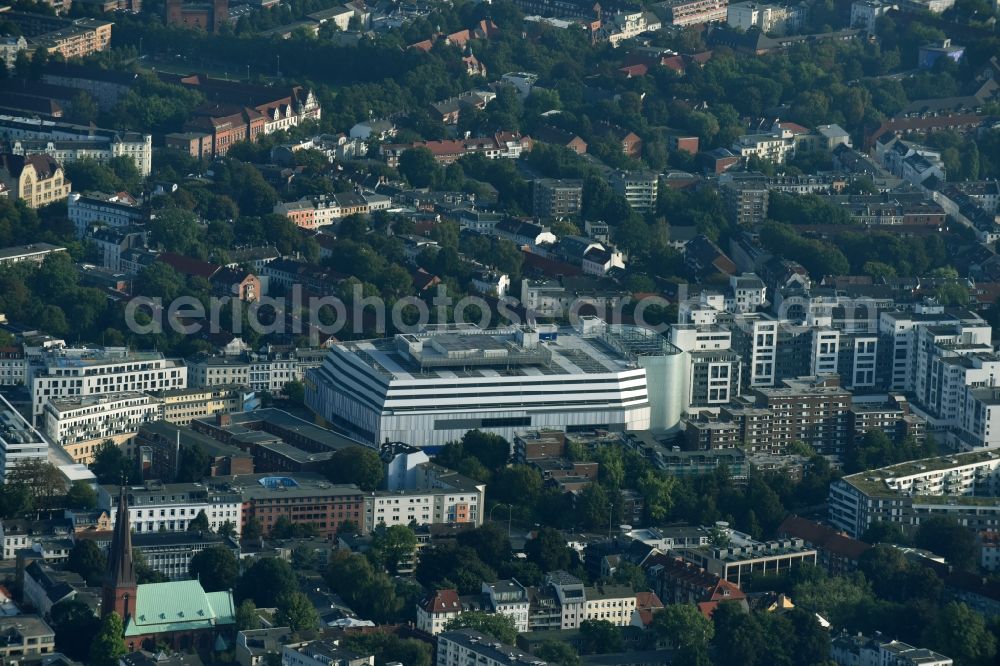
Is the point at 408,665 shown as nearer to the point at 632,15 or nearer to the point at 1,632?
the point at 1,632

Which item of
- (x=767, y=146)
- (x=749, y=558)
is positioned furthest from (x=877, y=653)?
(x=767, y=146)

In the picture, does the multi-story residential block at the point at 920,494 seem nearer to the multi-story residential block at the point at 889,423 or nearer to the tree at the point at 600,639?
the multi-story residential block at the point at 889,423

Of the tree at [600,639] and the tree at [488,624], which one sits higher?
the tree at [488,624]

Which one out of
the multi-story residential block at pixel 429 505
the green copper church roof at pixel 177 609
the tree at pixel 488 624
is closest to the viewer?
the green copper church roof at pixel 177 609

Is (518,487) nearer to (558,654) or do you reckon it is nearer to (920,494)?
(920,494)

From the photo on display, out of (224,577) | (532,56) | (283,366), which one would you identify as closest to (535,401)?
Result: (283,366)

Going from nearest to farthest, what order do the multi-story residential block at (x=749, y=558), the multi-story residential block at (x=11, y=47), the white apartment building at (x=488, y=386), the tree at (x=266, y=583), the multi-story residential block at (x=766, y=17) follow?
the tree at (x=266, y=583) < the multi-story residential block at (x=749, y=558) < the white apartment building at (x=488, y=386) < the multi-story residential block at (x=11, y=47) < the multi-story residential block at (x=766, y=17)

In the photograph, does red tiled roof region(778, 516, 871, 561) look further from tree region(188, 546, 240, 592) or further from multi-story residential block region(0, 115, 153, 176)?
multi-story residential block region(0, 115, 153, 176)

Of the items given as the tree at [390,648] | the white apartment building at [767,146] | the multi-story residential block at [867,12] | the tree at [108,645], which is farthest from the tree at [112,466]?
the multi-story residential block at [867,12]

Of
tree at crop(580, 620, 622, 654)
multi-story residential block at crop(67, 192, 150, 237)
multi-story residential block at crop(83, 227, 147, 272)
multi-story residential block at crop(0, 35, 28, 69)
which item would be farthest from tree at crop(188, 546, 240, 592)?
multi-story residential block at crop(0, 35, 28, 69)
